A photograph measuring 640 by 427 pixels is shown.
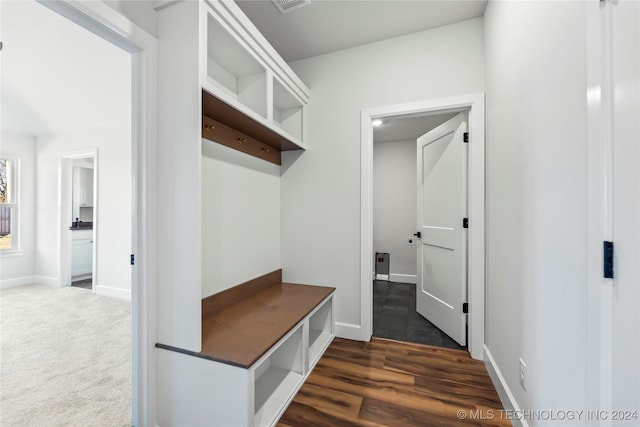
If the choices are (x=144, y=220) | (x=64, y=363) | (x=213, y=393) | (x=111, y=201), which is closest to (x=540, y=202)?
(x=213, y=393)

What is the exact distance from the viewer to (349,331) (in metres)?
2.42

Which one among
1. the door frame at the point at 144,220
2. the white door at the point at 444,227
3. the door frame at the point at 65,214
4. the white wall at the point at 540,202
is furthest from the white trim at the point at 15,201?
the white wall at the point at 540,202

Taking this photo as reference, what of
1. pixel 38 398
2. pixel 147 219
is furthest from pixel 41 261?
pixel 147 219

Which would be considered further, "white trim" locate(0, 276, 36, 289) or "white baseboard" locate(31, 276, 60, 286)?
"white baseboard" locate(31, 276, 60, 286)

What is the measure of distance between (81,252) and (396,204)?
5.76 m

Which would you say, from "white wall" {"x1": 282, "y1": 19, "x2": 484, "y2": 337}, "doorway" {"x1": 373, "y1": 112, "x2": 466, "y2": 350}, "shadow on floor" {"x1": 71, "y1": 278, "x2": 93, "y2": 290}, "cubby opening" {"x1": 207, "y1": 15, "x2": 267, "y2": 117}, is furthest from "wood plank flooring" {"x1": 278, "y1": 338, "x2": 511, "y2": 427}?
"shadow on floor" {"x1": 71, "y1": 278, "x2": 93, "y2": 290}

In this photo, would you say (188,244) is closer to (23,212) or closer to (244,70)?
(244,70)

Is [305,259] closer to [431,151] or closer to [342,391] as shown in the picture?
[342,391]

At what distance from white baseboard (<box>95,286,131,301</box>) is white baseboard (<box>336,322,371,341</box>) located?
300cm

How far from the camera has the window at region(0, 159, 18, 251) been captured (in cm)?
409

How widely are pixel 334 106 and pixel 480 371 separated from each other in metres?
2.54

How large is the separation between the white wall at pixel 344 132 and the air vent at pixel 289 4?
64 centimetres

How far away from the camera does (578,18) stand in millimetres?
899

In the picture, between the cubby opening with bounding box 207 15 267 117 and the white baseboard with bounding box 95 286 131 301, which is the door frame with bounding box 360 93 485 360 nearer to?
the cubby opening with bounding box 207 15 267 117
